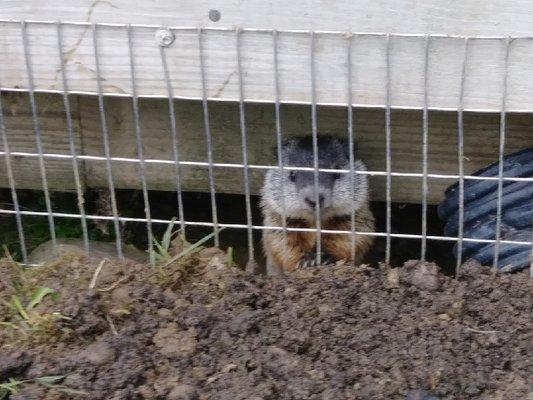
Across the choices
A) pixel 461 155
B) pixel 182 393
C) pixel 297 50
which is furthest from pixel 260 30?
pixel 182 393

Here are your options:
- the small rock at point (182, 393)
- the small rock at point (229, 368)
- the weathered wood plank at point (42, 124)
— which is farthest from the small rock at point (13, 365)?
the weathered wood plank at point (42, 124)

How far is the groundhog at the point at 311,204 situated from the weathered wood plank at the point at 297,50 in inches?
31.0

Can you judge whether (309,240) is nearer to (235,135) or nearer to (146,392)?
(235,135)

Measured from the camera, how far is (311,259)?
14.1 ft

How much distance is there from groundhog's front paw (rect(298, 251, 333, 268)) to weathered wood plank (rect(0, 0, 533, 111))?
927 mm

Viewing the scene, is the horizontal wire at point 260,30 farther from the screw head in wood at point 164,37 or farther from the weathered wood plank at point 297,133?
the weathered wood plank at point 297,133

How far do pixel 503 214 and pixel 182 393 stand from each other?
1435 mm

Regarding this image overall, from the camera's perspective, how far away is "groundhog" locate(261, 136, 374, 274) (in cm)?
428

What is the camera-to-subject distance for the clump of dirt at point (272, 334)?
3.21m

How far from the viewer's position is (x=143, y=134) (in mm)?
4305

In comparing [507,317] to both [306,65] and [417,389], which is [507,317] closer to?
[417,389]

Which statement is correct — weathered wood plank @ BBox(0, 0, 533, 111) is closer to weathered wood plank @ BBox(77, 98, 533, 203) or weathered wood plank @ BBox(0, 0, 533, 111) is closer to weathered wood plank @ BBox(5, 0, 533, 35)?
weathered wood plank @ BBox(5, 0, 533, 35)

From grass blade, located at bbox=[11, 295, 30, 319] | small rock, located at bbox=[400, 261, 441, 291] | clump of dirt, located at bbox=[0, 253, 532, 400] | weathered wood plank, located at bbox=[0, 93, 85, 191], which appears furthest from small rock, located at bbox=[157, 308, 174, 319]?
weathered wood plank, located at bbox=[0, 93, 85, 191]

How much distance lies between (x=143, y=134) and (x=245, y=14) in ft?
3.62
